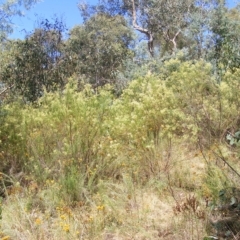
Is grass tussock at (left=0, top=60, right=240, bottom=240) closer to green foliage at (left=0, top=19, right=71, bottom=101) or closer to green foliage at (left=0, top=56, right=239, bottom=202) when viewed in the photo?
green foliage at (left=0, top=56, right=239, bottom=202)

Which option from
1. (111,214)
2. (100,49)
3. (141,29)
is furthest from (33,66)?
(111,214)

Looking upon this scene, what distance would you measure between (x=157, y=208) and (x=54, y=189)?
1.01 metres

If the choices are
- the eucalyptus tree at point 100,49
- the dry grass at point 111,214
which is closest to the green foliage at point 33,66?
the eucalyptus tree at point 100,49

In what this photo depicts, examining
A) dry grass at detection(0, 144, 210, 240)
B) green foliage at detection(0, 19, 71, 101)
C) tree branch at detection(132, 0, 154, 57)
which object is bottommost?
dry grass at detection(0, 144, 210, 240)

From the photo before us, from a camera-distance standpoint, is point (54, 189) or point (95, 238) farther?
point (54, 189)

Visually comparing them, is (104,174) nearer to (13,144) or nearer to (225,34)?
(13,144)

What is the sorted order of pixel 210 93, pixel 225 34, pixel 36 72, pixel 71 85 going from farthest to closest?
pixel 36 72 → pixel 225 34 → pixel 210 93 → pixel 71 85

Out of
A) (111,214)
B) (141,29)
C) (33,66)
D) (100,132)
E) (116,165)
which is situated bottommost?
(111,214)

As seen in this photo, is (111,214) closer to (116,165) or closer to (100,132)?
(116,165)

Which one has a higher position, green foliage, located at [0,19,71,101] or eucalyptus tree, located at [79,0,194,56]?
eucalyptus tree, located at [79,0,194,56]

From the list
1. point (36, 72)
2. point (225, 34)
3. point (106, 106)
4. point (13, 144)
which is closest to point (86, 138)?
point (106, 106)

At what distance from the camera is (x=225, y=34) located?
389 inches

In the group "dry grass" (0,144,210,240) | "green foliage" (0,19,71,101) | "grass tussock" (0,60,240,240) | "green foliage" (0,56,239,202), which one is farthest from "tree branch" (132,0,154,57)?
"dry grass" (0,144,210,240)

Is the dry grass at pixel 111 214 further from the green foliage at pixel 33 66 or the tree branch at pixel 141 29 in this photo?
the tree branch at pixel 141 29
